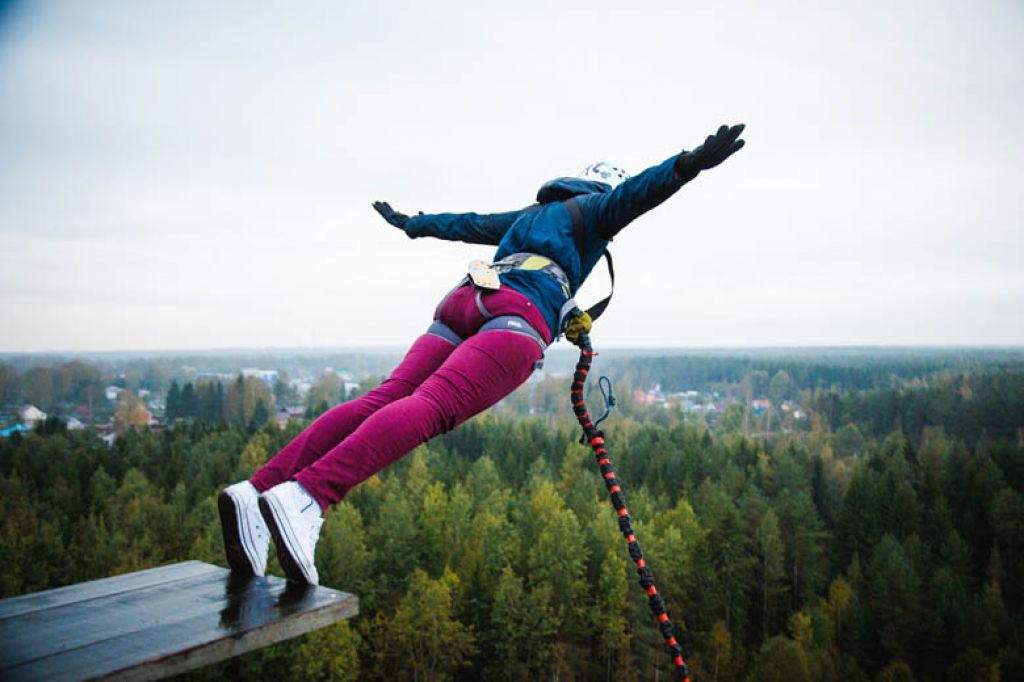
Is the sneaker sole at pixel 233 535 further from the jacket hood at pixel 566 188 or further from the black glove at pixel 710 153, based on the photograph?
the black glove at pixel 710 153

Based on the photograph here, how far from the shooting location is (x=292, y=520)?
258cm

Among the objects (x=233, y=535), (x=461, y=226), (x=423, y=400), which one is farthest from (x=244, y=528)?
(x=461, y=226)

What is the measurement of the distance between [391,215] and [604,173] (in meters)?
1.30

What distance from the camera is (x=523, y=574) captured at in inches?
1308

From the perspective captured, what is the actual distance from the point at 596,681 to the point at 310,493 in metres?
31.2

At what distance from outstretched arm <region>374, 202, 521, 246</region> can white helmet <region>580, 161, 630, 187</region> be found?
1.39ft

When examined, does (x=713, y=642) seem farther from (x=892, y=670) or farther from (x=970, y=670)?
(x=970, y=670)

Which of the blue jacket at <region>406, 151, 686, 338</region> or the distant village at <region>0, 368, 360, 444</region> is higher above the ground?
the blue jacket at <region>406, 151, 686, 338</region>

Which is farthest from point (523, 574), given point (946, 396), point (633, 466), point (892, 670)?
point (946, 396)

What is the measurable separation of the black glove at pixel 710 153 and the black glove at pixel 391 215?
1.85 m

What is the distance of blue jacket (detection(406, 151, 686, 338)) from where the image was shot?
295cm

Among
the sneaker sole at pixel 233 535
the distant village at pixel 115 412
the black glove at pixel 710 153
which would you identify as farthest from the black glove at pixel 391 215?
the distant village at pixel 115 412

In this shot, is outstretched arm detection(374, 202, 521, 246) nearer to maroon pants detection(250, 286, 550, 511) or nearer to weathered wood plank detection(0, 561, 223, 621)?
maroon pants detection(250, 286, 550, 511)

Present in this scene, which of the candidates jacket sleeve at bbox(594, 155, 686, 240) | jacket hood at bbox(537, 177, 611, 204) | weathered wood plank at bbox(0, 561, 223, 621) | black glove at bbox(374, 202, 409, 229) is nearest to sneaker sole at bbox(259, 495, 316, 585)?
weathered wood plank at bbox(0, 561, 223, 621)
